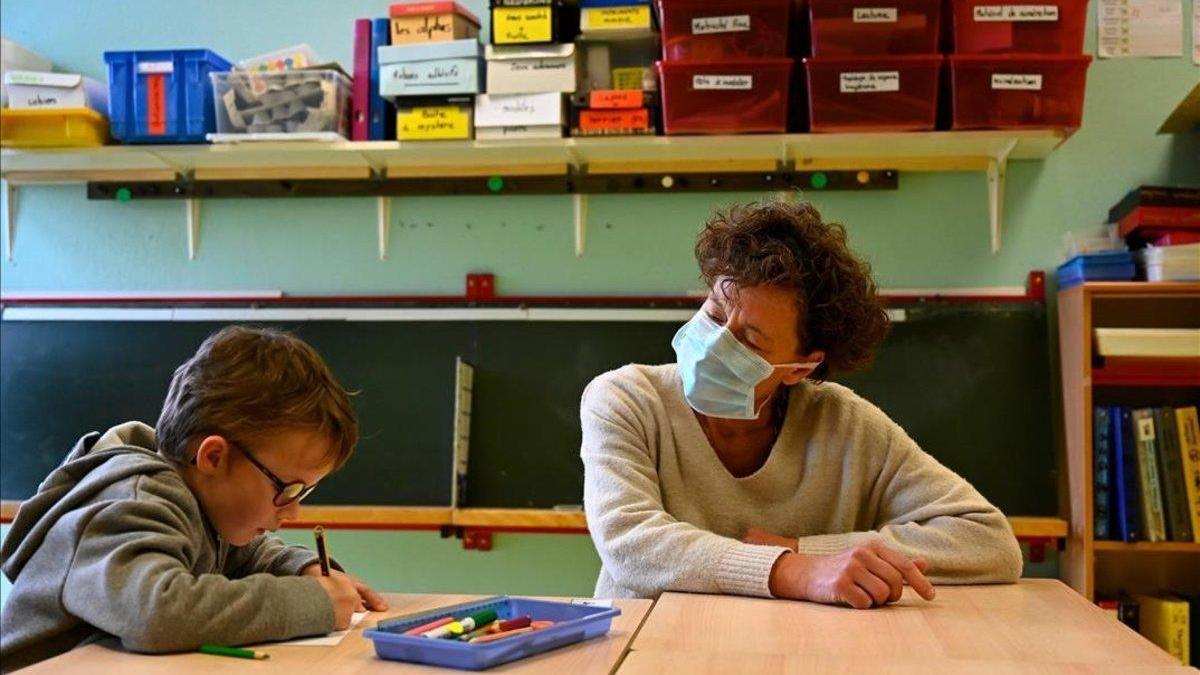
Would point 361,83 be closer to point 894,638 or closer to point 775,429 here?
point 775,429

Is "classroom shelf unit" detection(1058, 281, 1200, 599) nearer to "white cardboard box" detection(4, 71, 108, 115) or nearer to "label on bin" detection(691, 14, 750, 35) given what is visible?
"label on bin" detection(691, 14, 750, 35)

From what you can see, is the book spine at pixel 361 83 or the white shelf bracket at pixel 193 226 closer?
the book spine at pixel 361 83

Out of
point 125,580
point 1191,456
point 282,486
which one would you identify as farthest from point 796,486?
point 1191,456

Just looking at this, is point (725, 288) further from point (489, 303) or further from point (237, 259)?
point (237, 259)

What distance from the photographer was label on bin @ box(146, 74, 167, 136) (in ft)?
10.8

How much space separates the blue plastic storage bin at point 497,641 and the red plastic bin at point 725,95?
1.97 metres

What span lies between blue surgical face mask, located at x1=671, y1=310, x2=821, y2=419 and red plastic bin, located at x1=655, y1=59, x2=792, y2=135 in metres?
1.28

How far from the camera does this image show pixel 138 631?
45.6 inches

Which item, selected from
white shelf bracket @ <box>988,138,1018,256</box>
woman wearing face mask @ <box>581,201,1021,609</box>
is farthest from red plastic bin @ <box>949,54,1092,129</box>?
woman wearing face mask @ <box>581,201,1021,609</box>

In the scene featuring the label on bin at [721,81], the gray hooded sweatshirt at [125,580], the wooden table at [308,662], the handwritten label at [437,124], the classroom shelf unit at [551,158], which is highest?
the label on bin at [721,81]

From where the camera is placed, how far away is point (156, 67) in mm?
3316

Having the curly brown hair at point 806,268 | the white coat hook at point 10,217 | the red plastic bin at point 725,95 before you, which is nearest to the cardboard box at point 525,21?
the red plastic bin at point 725,95

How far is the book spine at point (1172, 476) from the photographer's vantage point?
2898mm

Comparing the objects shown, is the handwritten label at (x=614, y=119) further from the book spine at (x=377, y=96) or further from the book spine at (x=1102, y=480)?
the book spine at (x=1102, y=480)
